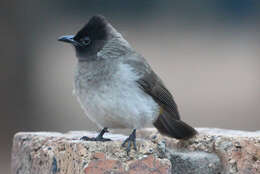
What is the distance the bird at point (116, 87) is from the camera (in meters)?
4.43

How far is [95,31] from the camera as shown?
4699 millimetres

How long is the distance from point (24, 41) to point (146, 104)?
16.0 ft

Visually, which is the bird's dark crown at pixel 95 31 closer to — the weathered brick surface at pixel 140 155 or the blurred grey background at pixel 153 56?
the weathered brick surface at pixel 140 155

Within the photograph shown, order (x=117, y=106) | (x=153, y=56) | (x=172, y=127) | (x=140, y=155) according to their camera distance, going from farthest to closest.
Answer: (x=153, y=56) → (x=172, y=127) → (x=117, y=106) → (x=140, y=155)

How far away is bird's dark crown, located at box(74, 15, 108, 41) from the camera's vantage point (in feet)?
15.3

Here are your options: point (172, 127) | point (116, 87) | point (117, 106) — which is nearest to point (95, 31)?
point (116, 87)

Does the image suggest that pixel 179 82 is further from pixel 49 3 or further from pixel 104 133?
pixel 104 133

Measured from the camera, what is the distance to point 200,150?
4.29 meters

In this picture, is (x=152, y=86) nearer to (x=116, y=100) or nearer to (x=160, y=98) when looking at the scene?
(x=160, y=98)

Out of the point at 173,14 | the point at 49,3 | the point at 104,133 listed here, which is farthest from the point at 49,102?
the point at 104,133

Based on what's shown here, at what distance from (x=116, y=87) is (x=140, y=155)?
2.52 ft

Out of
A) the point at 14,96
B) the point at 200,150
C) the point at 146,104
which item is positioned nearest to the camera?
the point at 200,150

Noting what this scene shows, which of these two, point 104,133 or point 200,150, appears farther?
point 104,133

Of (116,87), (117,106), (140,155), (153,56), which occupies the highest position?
(153,56)
